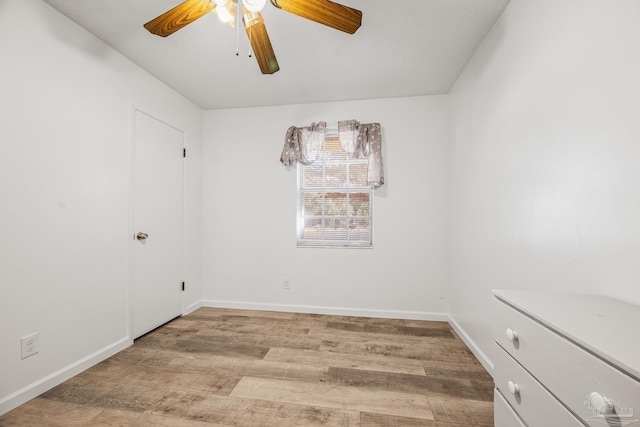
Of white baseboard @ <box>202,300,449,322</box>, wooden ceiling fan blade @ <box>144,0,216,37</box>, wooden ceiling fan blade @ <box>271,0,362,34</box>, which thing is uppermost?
wooden ceiling fan blade @ <box>144,0,216,37</box>

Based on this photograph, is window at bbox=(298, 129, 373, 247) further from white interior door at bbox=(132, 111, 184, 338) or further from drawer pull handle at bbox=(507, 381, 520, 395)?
drawer pull handle at bbox=(507, 381, 520, 395)

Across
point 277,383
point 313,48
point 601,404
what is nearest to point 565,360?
point 601,404

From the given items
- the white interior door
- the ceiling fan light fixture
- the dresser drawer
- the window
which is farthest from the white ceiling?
the dresser drawer

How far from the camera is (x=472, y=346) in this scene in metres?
2.16

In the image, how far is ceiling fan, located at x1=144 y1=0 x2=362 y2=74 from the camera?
1.28 meters

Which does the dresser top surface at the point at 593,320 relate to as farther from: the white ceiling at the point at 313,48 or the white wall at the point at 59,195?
the white wall at the point at 59,195

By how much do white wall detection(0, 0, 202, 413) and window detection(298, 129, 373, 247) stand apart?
5.76 ft

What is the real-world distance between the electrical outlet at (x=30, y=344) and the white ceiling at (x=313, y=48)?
2086 millimetres

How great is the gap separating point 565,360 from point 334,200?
2.51 metres

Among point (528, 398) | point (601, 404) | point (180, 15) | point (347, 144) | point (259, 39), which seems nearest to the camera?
point (601, 404)

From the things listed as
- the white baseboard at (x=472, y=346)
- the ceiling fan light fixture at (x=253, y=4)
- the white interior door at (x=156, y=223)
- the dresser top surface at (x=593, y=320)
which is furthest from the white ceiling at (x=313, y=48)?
the white baseboard at (x=472, y=346)

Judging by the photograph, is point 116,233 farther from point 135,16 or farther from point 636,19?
point 636,19

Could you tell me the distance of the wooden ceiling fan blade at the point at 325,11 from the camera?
1281 mm

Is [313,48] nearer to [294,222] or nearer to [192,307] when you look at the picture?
[294,222]
